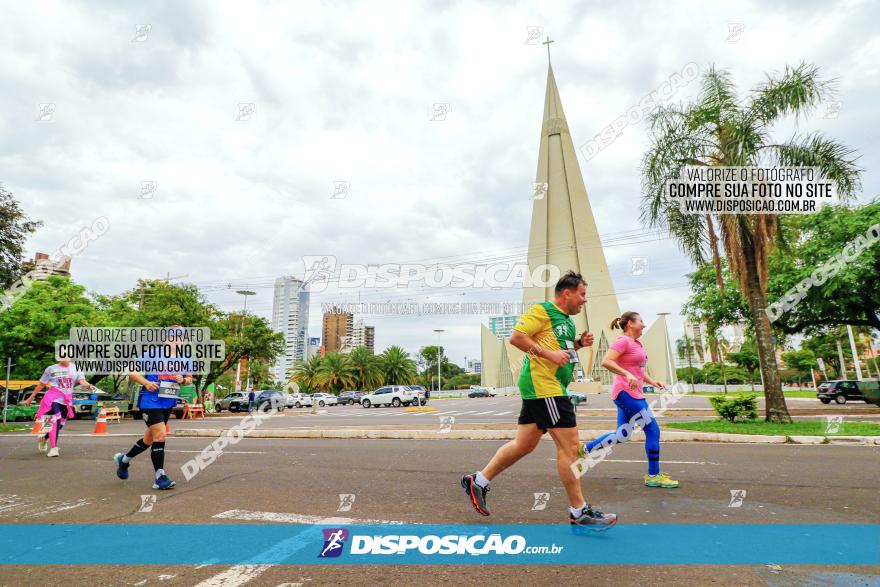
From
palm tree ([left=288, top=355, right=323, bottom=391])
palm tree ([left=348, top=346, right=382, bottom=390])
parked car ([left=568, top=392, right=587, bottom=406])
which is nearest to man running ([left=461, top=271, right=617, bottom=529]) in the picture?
parked car ([left=568, top=392, right=587, bottom=406])

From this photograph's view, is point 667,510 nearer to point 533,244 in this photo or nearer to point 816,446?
point 816,446

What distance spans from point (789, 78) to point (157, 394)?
14.7 m

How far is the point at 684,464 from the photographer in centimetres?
664

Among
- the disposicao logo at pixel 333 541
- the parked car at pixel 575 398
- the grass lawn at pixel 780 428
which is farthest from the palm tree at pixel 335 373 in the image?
the disposicao logo at pixel 333 541

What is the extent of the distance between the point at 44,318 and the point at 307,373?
4251 cm

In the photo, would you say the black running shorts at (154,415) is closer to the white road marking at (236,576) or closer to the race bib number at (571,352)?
the white road marking at (236,576)

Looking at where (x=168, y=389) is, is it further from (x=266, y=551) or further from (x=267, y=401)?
(x=267, y=401)

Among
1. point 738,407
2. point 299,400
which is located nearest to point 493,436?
point 738,407

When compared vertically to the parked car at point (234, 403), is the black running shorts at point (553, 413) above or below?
above

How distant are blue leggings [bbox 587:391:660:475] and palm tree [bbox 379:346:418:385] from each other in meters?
62.5

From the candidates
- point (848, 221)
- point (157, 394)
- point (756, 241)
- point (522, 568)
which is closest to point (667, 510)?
point (522, 568)

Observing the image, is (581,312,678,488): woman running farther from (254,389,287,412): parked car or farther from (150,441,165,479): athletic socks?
(254,389,287,412): parked car

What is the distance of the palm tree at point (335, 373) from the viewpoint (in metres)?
61.3

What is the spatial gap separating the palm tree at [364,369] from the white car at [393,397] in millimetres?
23254
